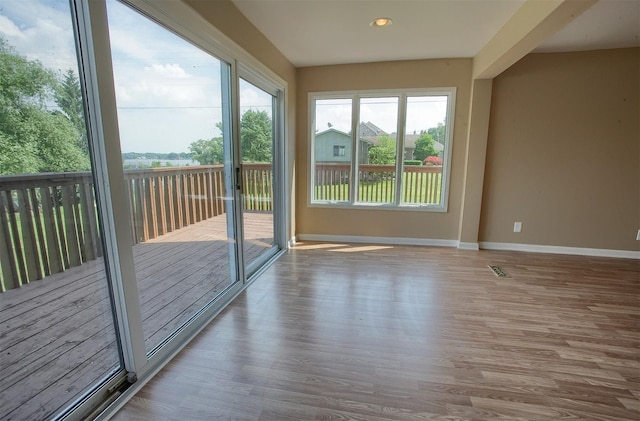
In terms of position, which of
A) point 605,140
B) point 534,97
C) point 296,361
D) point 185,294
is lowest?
point 296,361

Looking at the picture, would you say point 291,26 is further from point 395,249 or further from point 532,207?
point 532,207

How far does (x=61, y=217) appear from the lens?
3.97ft

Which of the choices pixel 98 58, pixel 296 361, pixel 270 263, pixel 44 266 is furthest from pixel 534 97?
pixel 44 266

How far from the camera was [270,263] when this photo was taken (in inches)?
129

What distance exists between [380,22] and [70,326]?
3.01 m

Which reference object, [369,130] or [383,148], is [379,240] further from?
[369,130]

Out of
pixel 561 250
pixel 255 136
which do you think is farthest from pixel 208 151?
pixel 561 250

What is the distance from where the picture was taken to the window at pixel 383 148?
3750 mm

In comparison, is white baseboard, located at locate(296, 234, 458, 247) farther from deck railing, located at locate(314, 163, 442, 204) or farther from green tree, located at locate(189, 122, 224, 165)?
green tree, located at locate(189, 122, 224, 165)

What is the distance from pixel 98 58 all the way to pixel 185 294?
1537mm

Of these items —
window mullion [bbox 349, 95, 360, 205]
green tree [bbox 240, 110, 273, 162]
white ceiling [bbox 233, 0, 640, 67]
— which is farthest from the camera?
window mullion [bbox 349, 95, 360, 205]

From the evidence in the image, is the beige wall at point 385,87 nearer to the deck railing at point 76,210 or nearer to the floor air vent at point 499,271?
the floor air vent at point 499,271

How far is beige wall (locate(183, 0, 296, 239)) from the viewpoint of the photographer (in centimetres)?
198

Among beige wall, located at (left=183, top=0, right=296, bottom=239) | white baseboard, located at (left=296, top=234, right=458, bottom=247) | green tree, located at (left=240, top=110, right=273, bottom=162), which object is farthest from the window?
green tree, located at (left=240, top=110, right=273, bottom=162)
